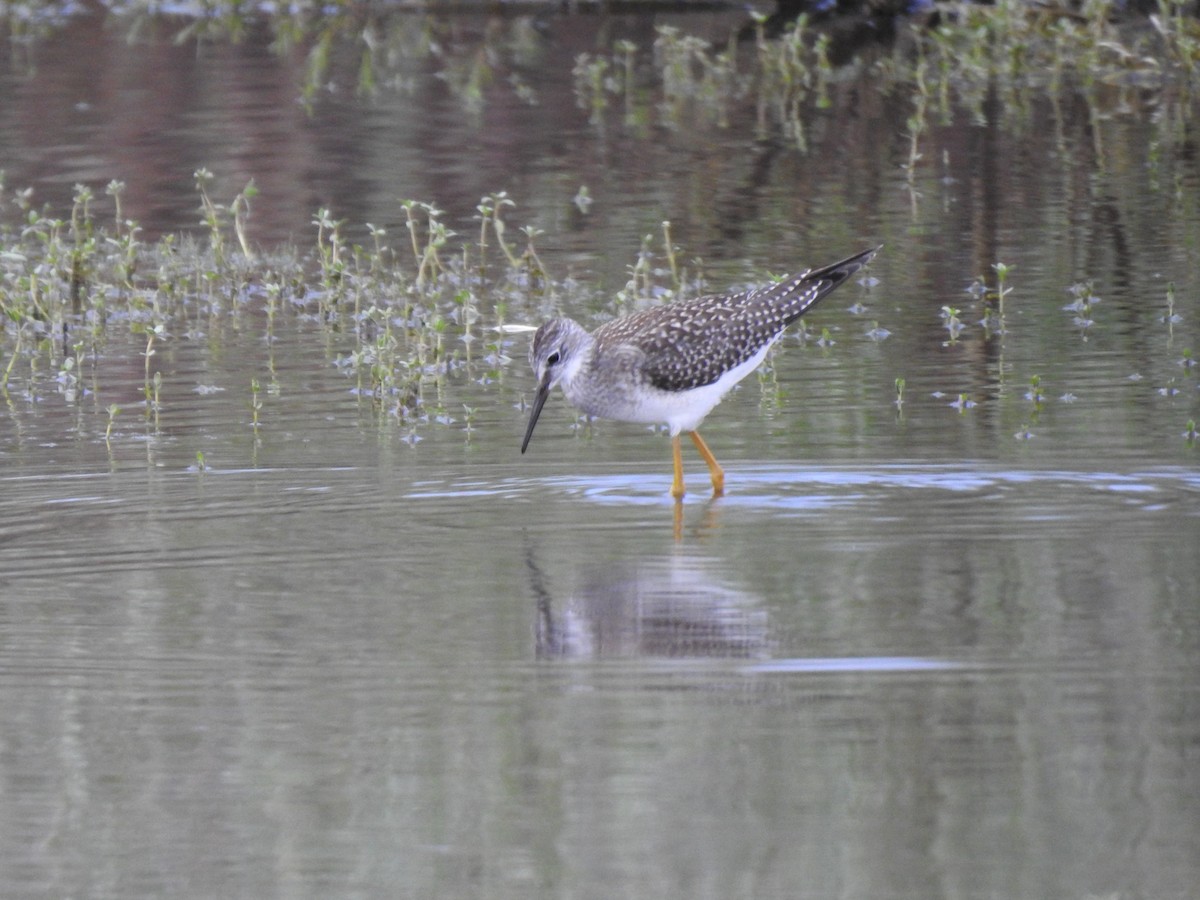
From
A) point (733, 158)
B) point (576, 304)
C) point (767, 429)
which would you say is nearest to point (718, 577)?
point (767, 429)

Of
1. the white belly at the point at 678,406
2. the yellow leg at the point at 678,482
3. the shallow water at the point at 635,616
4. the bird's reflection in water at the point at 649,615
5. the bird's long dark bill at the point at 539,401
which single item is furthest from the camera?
the white belly at the point at 678,406

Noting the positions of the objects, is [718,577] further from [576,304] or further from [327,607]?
[576,304]

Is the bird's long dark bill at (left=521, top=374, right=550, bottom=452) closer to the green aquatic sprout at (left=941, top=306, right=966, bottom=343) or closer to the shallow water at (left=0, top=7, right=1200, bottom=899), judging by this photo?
the shallow water at (left=0, top=7, right=1200, bottom=899)

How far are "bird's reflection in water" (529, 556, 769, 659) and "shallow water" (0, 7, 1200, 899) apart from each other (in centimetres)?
2

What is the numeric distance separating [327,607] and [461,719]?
134 cm

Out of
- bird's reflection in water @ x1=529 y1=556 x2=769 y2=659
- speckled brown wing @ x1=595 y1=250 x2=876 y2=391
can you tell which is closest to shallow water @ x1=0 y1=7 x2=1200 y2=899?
bird's reflection in water @ x1=529 y1=556 x2=769 y2=659

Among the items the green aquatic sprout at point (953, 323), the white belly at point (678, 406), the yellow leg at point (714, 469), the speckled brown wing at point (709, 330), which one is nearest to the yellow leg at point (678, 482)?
the yellow leg at point (714, 469)

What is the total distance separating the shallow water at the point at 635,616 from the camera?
5008 millimetres

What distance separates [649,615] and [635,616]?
4 cm

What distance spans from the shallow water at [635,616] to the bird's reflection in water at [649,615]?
0.07 feet

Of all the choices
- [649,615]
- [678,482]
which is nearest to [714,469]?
[678,482]

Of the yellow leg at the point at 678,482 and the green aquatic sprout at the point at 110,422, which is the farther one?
the green aquatic sprout at the point at 110,422

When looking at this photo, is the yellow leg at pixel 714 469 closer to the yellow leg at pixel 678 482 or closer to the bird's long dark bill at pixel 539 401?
the yellow leg at pixel 678 482

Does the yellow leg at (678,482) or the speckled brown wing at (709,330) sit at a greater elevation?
the speckled brown wing at (709,330)
